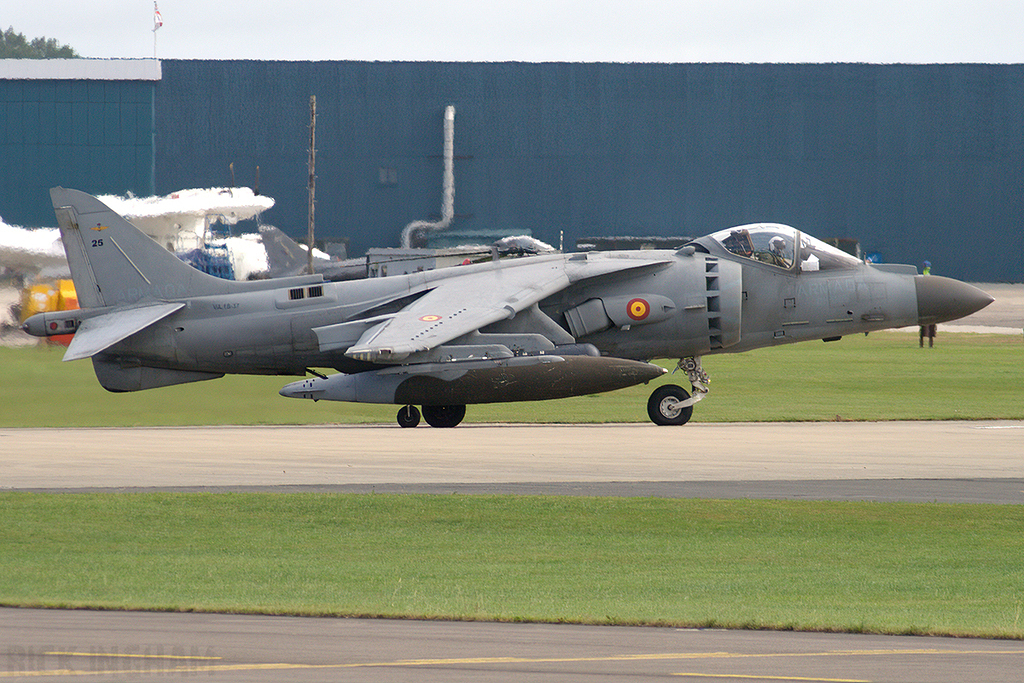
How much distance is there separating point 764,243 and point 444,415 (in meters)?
6.12

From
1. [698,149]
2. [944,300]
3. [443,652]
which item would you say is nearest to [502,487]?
[443,652]

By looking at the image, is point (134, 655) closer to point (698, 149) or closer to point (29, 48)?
point (698, 149)

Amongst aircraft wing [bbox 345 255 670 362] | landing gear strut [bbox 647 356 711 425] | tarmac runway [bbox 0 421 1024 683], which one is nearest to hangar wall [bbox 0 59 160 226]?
tarmac runway [bbox 0 421 1024 683]

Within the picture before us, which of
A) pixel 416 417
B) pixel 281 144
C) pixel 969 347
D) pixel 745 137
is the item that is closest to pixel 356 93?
pixel 281 144

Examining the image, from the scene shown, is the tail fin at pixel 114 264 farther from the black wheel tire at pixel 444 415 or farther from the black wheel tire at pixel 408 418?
the black wheel tire at pixel 444 415

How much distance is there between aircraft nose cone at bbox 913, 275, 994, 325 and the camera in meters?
21.2

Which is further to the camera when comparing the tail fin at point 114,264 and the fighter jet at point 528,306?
the tail fin at point 114,264

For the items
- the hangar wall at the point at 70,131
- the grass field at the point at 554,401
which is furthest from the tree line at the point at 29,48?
the grass field at the point at 554,401

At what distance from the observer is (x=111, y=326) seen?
66.2 ft

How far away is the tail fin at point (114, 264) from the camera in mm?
21000

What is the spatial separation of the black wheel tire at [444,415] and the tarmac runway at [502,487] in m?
0.55

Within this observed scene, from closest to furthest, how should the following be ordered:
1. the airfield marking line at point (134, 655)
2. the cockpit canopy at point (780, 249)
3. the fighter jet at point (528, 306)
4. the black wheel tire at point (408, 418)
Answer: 1. the airfield marking line at point (134, 655)
2. the fighter jet at point (528, 306)
3. the cockpit canopy at point (780, 249)
4. the black wheel tire at point (408, 418)

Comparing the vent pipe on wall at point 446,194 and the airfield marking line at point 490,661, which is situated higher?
the vent pipe on wall at point 446,194

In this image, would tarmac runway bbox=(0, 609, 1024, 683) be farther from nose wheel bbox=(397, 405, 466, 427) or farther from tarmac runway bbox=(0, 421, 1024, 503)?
nose wheel bbox=(397, 405, 466, 427)
